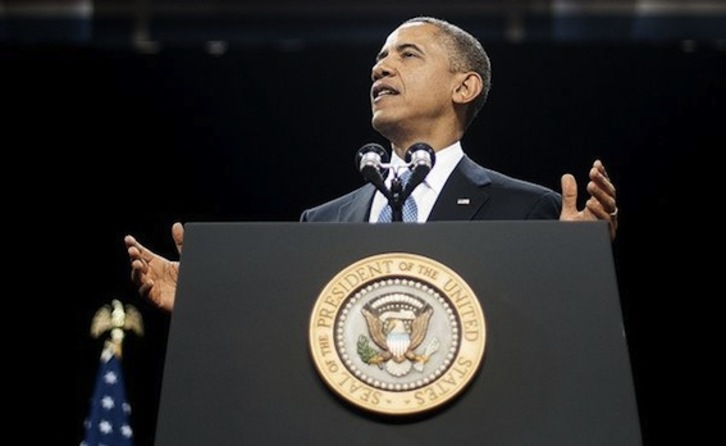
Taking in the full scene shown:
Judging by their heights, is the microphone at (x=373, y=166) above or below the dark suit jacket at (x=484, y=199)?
below

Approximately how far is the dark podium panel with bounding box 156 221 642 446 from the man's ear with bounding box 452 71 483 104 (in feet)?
3.19

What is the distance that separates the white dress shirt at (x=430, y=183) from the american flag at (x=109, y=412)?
804 millimetres

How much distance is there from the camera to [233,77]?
472 centimetres

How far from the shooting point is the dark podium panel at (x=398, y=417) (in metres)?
2.13

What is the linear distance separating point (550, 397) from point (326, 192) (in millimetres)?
1733

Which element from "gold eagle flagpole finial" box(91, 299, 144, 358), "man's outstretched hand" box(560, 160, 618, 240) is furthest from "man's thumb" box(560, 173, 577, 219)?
"gold eagle flagpole finial" box(91, 299, 144, 358)

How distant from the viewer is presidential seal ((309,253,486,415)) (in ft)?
7.06

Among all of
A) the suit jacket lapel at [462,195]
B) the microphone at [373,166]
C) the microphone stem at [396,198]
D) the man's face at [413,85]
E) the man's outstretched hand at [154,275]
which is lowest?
the man's outstretched hand at [154,275]

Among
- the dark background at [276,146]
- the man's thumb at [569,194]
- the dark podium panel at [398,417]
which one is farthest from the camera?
the dark background at [276,146]

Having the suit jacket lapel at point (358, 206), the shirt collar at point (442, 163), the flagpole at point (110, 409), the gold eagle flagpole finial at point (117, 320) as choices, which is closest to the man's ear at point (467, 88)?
the shirt collar at point (442, 163)

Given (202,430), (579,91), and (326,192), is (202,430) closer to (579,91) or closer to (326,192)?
(326,192)

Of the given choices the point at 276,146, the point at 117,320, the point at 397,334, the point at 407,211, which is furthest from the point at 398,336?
the point at 276,146

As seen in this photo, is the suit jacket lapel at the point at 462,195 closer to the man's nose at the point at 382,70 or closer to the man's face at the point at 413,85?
the man's face at the point at 413,85

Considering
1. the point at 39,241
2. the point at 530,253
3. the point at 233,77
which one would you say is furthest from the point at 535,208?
the point at 39,241
